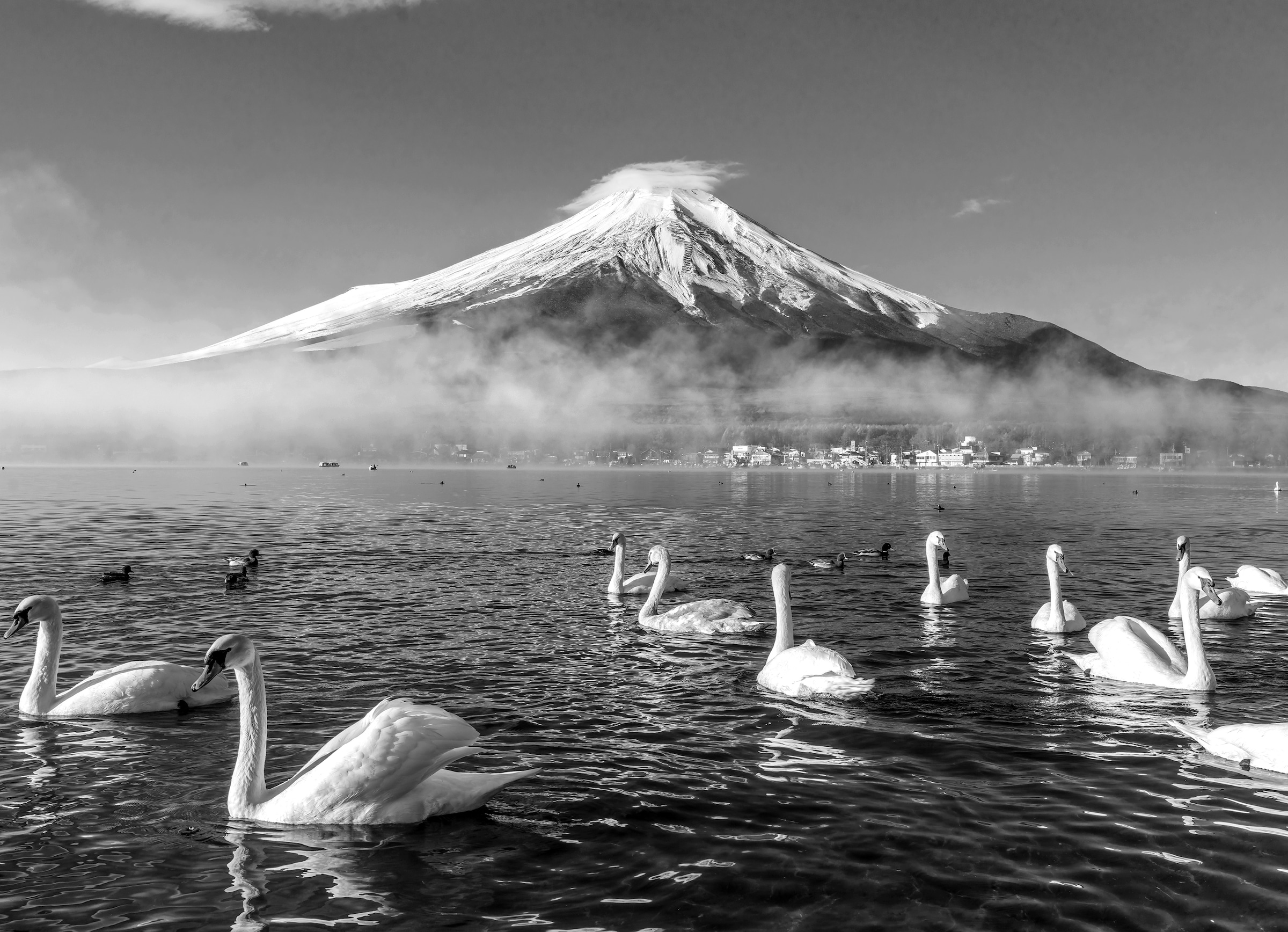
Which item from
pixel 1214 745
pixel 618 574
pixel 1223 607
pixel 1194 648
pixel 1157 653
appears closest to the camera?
pixel 1214 745

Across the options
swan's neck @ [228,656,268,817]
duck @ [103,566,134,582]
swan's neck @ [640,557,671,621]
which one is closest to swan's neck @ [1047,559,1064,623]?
swan's neck @ [640,557,671,621]

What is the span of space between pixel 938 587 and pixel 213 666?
738 inches

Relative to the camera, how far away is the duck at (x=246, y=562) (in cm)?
3025

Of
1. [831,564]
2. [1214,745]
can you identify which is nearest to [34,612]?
[1214,745]

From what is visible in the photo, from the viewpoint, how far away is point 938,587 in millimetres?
24312

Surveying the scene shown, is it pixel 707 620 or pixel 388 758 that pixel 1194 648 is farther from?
pixel 388 758

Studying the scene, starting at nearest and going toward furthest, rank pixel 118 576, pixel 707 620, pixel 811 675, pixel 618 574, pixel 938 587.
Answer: pixel 811 675 → pixel 707 620 → pixel 938 587 → pixel 618 574 → pixel 118 576

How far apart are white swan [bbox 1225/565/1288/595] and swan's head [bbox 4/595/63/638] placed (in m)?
26.9

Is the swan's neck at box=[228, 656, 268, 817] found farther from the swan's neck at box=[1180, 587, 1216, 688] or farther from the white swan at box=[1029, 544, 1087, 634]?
the white swan at box=[1029, 544, 1087, 634]

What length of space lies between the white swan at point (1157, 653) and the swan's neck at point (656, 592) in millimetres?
9338

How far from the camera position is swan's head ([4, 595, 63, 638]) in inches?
545

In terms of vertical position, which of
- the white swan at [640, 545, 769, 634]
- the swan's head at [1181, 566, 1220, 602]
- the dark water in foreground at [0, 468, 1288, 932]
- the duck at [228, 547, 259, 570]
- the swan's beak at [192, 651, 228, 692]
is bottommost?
the dark water in foreground at [0, 468, 1288, 932]

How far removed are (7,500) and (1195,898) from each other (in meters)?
87.1

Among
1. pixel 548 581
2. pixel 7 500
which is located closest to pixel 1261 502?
pixel 548 581
